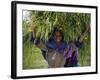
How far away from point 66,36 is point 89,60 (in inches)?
12.2

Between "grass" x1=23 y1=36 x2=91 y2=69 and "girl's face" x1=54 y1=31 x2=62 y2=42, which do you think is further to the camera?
"girl's face" x1=54 y1=31 x2=62 y2=42

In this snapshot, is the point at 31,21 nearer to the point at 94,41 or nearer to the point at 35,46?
the point at 35,46

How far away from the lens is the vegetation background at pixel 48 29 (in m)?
1.93

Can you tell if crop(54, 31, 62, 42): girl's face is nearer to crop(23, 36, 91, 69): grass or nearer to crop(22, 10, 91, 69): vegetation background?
crop(22, 10, 91, 69): vegetation background

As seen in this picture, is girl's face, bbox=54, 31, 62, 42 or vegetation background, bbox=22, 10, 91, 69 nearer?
vegetation background, bbox=22, 10, 91, 69

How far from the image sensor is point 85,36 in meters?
2.14

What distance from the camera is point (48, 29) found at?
78.5 inches

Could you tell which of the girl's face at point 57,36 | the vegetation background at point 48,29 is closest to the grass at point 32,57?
the vegetation background at point 48,29

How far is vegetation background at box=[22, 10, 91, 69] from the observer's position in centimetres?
193

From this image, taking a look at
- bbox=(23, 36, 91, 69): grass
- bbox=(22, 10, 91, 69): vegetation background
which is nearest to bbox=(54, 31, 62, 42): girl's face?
bbox=(22, 10, 91, 69): vegetation background

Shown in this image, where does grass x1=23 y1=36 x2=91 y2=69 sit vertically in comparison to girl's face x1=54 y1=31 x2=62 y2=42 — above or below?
below

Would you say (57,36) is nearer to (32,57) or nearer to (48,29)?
(48,29)
